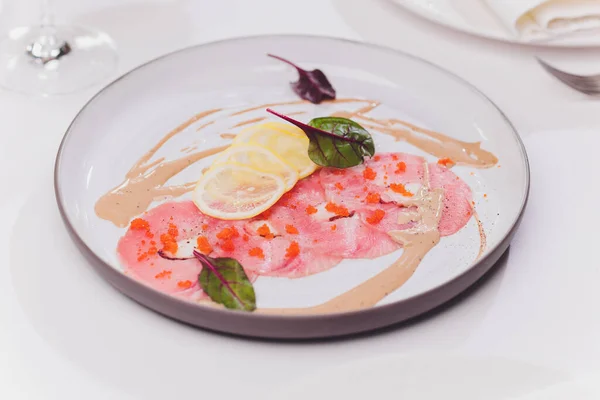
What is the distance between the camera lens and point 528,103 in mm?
2193

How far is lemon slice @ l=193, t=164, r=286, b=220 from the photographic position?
5.64 ft

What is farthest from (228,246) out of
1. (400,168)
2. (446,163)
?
(446,163)

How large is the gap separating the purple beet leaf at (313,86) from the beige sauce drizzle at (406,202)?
0.03 m

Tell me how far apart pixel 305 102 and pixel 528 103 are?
0.63 meters

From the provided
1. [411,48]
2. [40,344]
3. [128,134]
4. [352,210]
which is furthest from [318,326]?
[411,48]

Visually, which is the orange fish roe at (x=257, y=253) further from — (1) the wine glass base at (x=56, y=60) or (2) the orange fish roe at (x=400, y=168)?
(1) the wine glass base at (x=56, y=60)

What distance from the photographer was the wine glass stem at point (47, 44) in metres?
2.33

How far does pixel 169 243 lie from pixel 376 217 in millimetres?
448

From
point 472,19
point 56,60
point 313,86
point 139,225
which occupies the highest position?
point 472,19

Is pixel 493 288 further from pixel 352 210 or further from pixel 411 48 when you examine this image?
pixel 411 48

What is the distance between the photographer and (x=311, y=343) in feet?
4.84

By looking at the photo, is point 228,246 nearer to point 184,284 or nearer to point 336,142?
point 184,284

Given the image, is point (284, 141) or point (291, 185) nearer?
point (291, 185)

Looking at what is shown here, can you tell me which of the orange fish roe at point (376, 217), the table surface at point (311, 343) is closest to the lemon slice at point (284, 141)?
the orange fish roe at point (376, 217)
